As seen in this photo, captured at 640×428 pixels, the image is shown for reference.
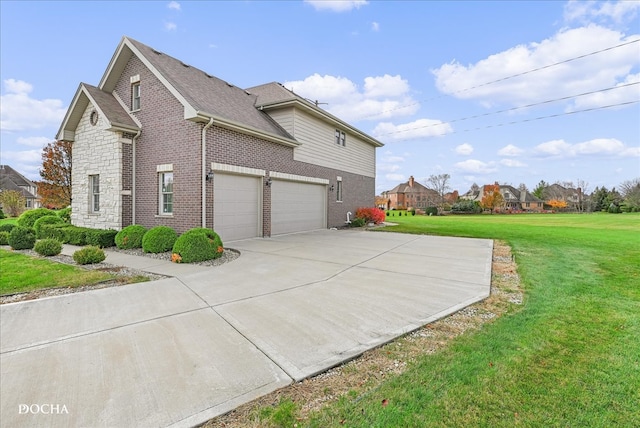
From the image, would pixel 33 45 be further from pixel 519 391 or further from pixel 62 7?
pixel 519 391

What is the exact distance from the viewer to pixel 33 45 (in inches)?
467

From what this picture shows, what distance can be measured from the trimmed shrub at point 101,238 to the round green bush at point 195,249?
3747 mm

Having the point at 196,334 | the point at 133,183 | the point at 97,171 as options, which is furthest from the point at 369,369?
the point at 97,171

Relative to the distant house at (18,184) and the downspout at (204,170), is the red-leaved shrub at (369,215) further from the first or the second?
the distant house at (18,184)

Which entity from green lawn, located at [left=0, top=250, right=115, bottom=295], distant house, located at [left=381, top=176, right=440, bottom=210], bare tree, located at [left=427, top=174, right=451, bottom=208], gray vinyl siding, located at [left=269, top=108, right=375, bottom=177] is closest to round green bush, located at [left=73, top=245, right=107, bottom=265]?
green lawn, located at [left=0, top=250, right=115, bottom=295]

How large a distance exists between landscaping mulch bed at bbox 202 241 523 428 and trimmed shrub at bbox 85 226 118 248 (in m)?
9.90

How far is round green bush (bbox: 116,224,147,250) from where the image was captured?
943cm

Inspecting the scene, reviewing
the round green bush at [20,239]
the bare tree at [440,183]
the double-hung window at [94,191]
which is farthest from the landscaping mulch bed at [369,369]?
the bare tree at [440,183]

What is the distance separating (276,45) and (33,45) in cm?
975

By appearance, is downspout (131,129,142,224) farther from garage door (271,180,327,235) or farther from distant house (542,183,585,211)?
distant house (542,183,585,211)

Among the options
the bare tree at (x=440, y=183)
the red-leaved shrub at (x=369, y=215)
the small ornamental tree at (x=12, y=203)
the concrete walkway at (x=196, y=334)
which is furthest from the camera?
the bare tree at (x=440, y=183)

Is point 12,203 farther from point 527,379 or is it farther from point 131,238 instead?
point 527,379

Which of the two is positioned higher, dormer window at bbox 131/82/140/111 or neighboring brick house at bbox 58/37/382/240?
dormer window at bbox 131/82/140/111

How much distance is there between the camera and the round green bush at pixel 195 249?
7641mm
